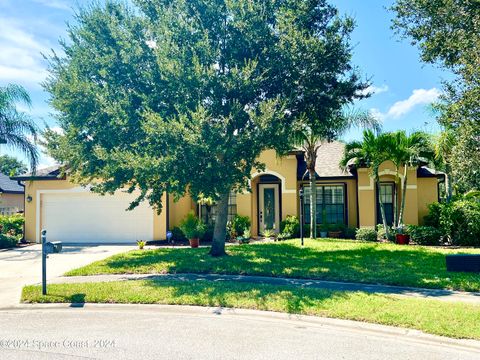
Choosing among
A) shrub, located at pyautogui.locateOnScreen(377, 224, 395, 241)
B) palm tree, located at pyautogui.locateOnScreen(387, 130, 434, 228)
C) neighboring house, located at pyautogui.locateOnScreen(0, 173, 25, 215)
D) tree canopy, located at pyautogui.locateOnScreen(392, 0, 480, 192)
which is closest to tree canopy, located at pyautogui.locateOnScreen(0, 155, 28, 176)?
neighboring house, located at pyautogui.locateOnScreen(0, 173, 25, 215)

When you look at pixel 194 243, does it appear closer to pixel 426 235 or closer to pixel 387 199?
pixel 426 235

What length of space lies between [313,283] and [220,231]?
4597mm

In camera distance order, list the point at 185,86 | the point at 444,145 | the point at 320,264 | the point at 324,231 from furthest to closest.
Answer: the point at 324,231
the point at 444,145
the point at 320,264
the point at 185,86

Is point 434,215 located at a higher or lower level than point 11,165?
lower

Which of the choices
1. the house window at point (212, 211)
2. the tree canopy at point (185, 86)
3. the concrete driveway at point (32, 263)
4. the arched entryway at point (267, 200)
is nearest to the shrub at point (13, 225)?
the concrete driveway at point (32, 263)

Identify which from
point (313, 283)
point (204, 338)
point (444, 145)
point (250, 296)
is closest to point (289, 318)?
point (250, 296)

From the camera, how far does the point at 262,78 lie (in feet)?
36.8

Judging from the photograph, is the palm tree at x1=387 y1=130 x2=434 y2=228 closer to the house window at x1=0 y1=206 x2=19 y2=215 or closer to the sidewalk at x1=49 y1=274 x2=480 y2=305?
the sidewalk at x1=49 y1=274 x2=480 y2=305

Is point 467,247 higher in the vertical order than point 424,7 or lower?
lower

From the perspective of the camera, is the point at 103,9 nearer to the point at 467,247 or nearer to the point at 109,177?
the point at 109,177

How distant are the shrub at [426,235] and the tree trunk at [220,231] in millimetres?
9227

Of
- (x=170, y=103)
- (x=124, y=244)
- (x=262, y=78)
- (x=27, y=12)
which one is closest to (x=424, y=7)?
(x=262, y=78)

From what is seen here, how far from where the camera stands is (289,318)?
6.77 m

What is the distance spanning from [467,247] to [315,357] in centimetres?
1336
